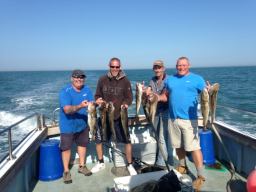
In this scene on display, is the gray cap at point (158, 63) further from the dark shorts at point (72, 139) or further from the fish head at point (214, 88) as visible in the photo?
the dark shorts at point (72, 139)

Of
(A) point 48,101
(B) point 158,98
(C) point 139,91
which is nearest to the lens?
(C) point 139,91

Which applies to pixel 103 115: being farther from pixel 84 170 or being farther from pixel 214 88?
pixel 214 88

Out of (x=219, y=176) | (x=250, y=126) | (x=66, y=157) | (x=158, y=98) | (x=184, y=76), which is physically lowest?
(x=250, y=126)

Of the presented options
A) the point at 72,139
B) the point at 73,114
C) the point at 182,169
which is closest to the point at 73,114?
the point at 73,114

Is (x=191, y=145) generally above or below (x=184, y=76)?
below

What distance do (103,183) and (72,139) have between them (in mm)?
998

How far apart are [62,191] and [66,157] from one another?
631mm

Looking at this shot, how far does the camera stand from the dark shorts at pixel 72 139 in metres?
5.12

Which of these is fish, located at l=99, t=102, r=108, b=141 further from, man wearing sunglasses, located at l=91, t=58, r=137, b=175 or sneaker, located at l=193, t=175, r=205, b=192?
sneaker, located at l=193, t=175, r=205, b=192

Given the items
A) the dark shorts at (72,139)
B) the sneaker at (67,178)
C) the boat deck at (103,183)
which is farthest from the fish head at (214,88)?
the sneaker at (67,178)

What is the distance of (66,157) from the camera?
5.25 metres

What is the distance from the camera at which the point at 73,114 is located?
16.7ft

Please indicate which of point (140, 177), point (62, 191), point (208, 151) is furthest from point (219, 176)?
point (62, 191)

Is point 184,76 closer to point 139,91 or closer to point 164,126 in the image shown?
point 139,91
